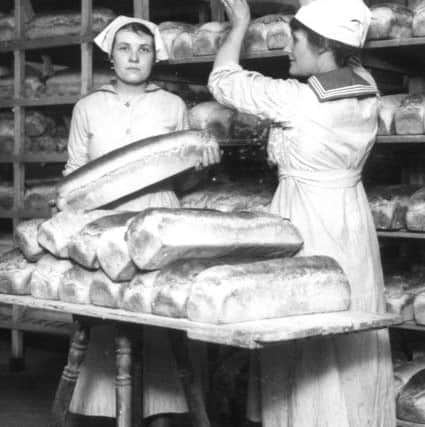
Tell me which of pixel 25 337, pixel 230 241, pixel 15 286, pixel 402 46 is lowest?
pixel 25 337

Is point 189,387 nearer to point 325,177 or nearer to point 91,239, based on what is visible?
point 91,239

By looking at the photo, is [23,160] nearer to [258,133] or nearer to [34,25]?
[34,25]

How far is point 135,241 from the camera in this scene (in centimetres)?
255

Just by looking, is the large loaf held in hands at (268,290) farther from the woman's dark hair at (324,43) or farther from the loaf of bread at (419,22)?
the loaf of bread at (419,22)

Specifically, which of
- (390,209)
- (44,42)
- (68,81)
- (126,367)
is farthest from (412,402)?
(44,42)

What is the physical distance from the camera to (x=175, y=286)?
249cm

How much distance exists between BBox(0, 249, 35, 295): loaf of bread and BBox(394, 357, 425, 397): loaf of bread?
63.8 inches

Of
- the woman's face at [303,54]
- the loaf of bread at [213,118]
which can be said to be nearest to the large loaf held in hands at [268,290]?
the woman's face at [303,54]

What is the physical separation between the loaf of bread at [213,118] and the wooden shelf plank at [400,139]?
73 centimetres

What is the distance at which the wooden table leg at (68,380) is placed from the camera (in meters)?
2.99

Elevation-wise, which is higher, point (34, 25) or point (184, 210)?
point (34, 25)

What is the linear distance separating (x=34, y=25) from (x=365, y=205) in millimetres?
2768

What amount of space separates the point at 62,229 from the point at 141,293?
1.39ft

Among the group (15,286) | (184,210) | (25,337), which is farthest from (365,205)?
(25,337)
